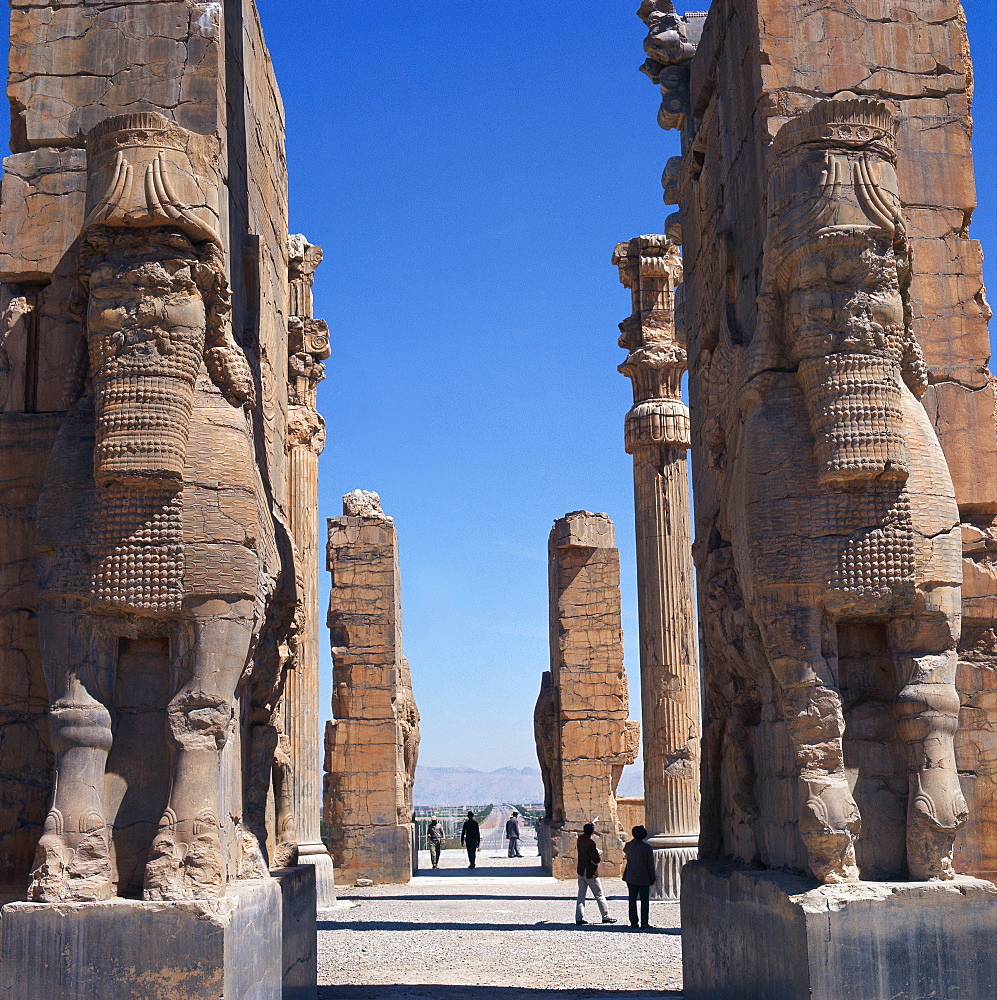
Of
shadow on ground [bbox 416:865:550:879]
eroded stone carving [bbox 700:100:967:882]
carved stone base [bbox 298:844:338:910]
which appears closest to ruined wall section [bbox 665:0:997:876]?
eroded stone carving [bbox 700:100:967:882]

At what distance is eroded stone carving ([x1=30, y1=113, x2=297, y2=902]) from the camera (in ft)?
16.6

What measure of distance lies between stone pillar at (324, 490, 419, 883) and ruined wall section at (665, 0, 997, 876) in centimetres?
1023

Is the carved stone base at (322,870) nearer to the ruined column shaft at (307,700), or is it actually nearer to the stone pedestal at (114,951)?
the ruined column shaft at (307,700)

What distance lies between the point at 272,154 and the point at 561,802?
A: 10975 mm

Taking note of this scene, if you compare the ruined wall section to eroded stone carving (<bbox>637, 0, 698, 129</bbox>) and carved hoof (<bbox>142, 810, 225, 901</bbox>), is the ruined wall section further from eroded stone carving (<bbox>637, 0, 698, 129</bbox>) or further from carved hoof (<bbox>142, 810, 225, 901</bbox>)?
eroded stone carving (<bbox>637, 0, 698, 129</bbox>)

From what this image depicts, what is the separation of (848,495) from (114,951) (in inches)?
128

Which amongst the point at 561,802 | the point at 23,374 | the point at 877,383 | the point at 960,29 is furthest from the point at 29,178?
the point at 561,802

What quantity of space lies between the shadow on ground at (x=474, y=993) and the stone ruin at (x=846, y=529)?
2.69 feet

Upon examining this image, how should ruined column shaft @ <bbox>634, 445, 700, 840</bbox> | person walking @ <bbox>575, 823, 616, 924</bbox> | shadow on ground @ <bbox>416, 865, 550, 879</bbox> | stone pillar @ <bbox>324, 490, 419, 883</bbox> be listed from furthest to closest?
shadow on ground @ <bbox>416, 865, 550, 879</bbox>, stone pillar @ <bbox>324, 490, 419, 883</bbox>, ruined column shaft @ <bbox>634, 445, 700, 840</bbox>, person walking @ <bbox>575, 823, 616, 924</bbox>

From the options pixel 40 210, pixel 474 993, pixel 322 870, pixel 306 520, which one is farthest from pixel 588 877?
pixel 40 210

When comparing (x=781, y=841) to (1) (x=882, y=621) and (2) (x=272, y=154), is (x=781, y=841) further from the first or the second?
(2) (x=272, y=154)

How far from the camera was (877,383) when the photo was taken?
517 cm

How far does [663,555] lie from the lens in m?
13.3

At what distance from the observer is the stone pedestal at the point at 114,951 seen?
480cm
